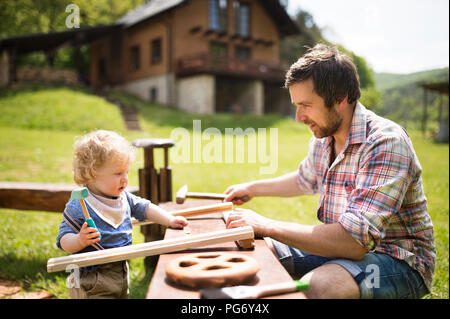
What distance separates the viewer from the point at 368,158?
1.91 meters

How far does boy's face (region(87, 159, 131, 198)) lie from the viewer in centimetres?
207

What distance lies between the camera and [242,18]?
21297mm

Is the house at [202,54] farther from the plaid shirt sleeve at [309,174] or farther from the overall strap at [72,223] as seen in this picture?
the overall strap at [72,223]

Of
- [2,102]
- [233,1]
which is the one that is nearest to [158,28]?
[233,1]

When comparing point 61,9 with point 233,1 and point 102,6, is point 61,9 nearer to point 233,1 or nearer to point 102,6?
point 102,6

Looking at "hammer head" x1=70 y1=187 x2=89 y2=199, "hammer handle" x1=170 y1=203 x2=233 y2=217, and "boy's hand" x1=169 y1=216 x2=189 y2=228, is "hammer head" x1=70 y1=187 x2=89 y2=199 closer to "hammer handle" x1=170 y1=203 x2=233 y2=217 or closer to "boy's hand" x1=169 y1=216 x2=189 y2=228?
"boy's hand" x1=169 y1=216 x2=189 y2=228

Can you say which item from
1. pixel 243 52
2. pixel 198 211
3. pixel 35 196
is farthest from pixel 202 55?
pixel 198 211

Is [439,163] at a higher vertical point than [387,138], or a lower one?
lower

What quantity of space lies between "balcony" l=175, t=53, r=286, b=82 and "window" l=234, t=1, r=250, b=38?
2333mm

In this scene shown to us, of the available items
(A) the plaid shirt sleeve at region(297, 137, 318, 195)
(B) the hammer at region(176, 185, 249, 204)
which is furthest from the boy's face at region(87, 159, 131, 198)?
(A) the plaid shirt sleeve at region(297, 137, 318, 195)

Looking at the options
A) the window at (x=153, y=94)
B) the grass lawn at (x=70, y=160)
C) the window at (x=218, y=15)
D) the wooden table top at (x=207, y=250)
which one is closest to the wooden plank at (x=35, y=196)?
the grass lawn at (x=70, y=160)
